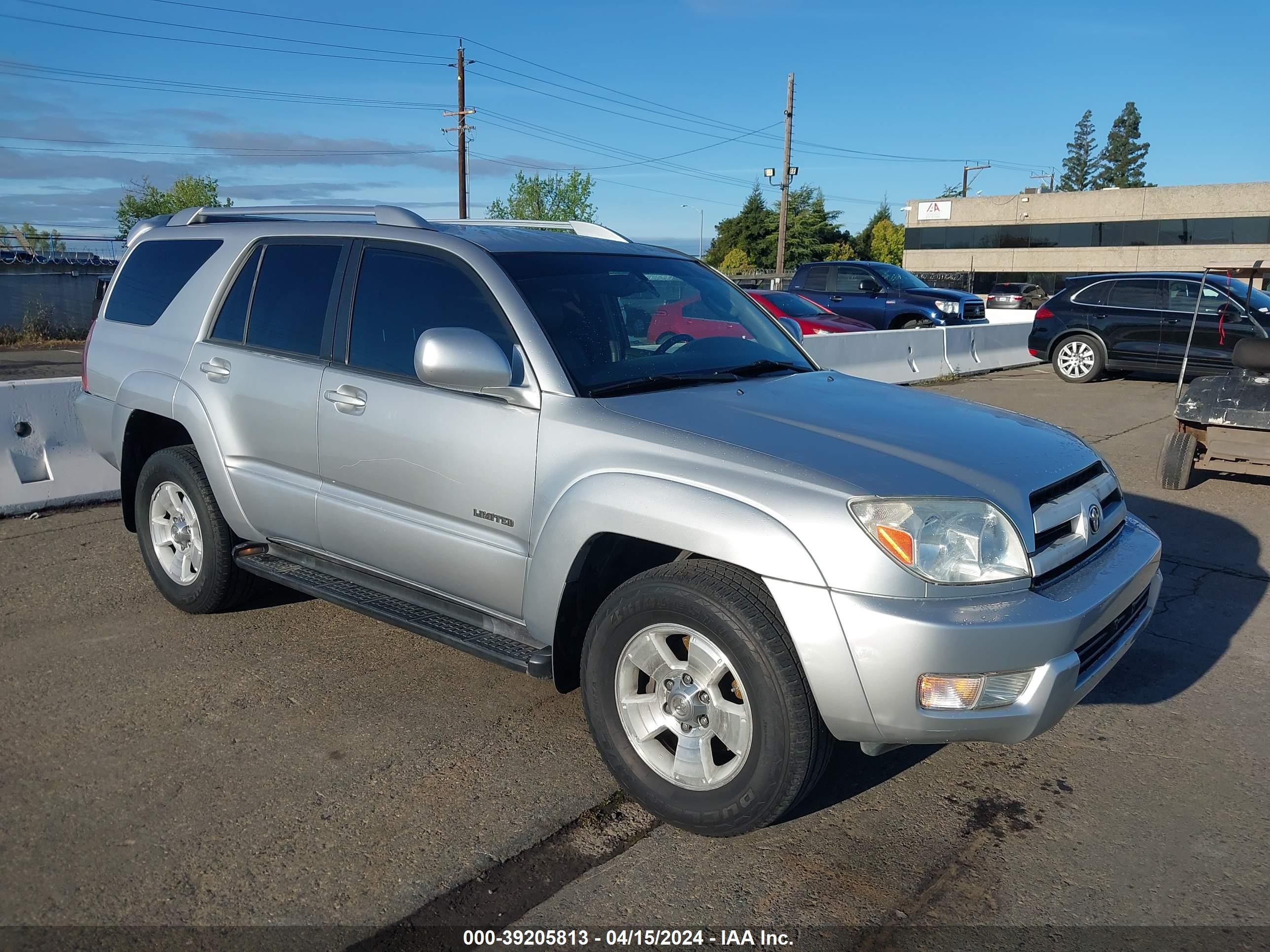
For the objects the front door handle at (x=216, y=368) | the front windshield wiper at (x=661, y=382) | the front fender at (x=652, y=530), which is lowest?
the front fender at (x=652, y=530)

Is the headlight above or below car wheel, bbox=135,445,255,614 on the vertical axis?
above

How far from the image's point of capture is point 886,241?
92312 millimetres

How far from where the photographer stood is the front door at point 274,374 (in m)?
4.35

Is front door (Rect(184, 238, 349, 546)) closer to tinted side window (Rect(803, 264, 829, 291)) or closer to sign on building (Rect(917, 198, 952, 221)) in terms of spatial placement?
tinted side window (Rect(803, 264, 829, 291))

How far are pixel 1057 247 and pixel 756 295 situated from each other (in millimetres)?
48920

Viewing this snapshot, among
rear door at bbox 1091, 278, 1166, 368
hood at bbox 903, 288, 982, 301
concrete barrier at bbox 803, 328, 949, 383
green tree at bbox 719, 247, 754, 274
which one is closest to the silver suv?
concrete barrier at bbox 803, 328, 949, 383

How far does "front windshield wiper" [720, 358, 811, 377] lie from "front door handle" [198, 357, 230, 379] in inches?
89.8

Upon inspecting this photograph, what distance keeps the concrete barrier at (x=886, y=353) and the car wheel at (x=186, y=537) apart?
29.0 ft

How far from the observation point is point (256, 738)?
381 cm

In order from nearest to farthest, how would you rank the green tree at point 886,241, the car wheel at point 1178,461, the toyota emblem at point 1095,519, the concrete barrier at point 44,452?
1. the toyota emblem at point 1095,519
2. the concrete barrier at point 44,452
3. the car wheel at point 1178,461
4. the green tree at point 886,241

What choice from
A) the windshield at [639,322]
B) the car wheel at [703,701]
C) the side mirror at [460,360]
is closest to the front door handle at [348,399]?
the side mirror at [460,360]

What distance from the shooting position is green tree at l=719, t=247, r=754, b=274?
81375 millimetres

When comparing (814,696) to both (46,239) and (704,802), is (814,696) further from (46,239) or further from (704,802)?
(46,239)

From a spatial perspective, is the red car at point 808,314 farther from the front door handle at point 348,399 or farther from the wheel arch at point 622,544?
the wheel arch at point 622,544
